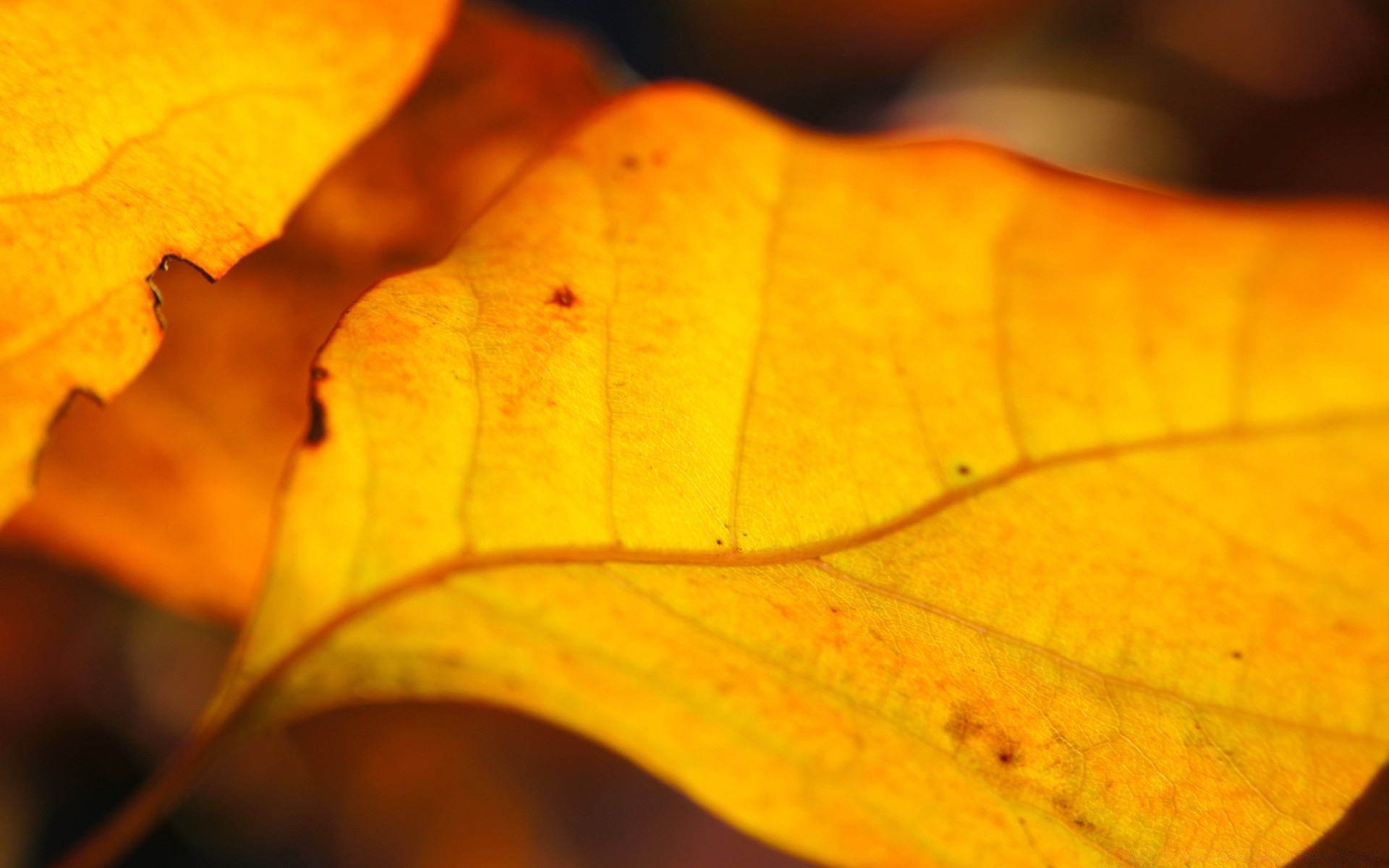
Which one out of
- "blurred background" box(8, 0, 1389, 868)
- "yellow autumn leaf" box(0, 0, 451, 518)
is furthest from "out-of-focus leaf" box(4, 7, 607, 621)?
"blurred background" box(8, 0, 1389, 868)

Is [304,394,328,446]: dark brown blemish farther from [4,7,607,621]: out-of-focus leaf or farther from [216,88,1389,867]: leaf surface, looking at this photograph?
[4,7,607,621]: out-of-focus leaf

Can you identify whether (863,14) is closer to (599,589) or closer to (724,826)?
(724,826)

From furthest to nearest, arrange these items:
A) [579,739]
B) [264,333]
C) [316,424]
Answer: [579,739] → [264,333] → [316,424]

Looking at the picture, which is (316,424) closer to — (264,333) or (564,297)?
(564,297)

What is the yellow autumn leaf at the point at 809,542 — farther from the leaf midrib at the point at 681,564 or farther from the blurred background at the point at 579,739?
the blurred background at the point at 579,739

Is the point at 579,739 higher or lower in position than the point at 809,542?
lower

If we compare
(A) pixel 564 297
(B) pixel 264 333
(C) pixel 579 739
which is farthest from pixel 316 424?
(C) pixel 579 739

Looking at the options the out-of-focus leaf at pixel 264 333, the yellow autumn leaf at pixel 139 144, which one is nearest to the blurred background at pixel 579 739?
the out-of-focus leaf at pixel 264 333
